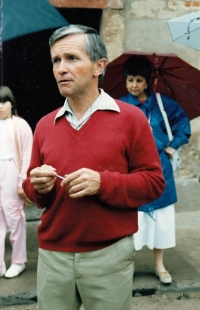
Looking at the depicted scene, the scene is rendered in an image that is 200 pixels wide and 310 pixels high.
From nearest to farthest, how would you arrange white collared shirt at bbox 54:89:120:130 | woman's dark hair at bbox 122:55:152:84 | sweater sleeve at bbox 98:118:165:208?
sweater sleeve at bbox 98:118:165:208 < white collared shirt at bbox 54:89:120:130 < woman's dark hair at bbox 122:55:152:84

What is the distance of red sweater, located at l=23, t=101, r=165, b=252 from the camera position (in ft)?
6.64

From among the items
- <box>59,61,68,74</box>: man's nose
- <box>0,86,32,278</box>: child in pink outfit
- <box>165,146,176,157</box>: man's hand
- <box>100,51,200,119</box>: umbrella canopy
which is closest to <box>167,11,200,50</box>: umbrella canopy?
<box>100,51,200,119</box>: umbrella canopy

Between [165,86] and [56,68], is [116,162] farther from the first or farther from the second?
[165,86]

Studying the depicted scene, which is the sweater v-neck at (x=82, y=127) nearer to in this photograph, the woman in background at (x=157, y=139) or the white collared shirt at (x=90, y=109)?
the white collared shirt at (x=90, y=109)

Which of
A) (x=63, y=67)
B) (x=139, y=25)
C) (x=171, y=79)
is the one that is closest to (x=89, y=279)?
(x=63, y=67)

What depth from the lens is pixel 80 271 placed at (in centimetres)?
206

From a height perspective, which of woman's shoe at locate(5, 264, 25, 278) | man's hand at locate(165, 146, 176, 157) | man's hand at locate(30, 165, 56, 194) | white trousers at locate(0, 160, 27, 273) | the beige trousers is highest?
man's hand at locate(30, 165, 56, 194)

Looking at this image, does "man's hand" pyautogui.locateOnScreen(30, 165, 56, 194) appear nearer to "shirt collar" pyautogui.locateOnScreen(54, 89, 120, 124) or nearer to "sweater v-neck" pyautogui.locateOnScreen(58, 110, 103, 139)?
"sweater v-neck" pyautogui.locateOnScreen(58, 110, 103, 139)

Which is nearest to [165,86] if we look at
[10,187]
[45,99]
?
[10,187]

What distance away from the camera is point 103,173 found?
196 centimetres

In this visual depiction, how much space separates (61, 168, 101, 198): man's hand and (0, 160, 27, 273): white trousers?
2.29 metres

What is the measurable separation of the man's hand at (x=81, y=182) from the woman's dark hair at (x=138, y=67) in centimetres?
213

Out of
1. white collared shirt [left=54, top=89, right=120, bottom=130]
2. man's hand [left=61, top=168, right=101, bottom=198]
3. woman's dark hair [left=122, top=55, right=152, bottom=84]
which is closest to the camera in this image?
man's hand [left=61, top=168, right=101, bottom=198]

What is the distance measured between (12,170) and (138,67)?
4.54 ft
